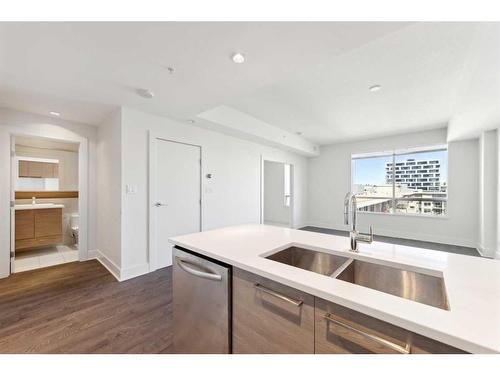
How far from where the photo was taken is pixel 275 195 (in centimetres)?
737

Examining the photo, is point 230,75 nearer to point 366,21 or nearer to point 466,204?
point 366,21

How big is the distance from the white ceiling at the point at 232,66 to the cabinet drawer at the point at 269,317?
1525mm

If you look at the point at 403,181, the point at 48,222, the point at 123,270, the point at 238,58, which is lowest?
the point at 123,270

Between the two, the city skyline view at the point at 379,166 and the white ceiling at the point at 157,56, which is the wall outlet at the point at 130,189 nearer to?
the white ceiling at the point at 157,56

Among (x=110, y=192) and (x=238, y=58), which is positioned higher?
(x=238, y=58)

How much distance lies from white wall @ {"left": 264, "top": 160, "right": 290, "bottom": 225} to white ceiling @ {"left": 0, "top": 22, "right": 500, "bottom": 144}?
3.81 m

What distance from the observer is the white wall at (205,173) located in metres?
2.81

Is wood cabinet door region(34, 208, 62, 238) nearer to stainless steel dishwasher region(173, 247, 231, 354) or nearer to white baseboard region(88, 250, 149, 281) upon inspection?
white baseboard region(88, 250, 149, 281)

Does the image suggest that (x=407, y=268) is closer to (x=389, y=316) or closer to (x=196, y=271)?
(x=389, y=316)

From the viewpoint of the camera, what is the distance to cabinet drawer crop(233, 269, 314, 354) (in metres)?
0.84

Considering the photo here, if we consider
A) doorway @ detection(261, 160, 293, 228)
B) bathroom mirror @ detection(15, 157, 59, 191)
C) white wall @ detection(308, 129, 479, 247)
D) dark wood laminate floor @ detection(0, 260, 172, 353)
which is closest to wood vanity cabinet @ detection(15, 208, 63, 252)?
dark wood laminate floor @ detection(0, 260, 172, 353)

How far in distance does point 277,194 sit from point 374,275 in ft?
20.3

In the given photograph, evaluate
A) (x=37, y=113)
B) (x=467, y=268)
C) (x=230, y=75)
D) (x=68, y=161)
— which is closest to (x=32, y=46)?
(x=230, y=75)

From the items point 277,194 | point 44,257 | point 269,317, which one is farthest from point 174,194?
point 277,194
